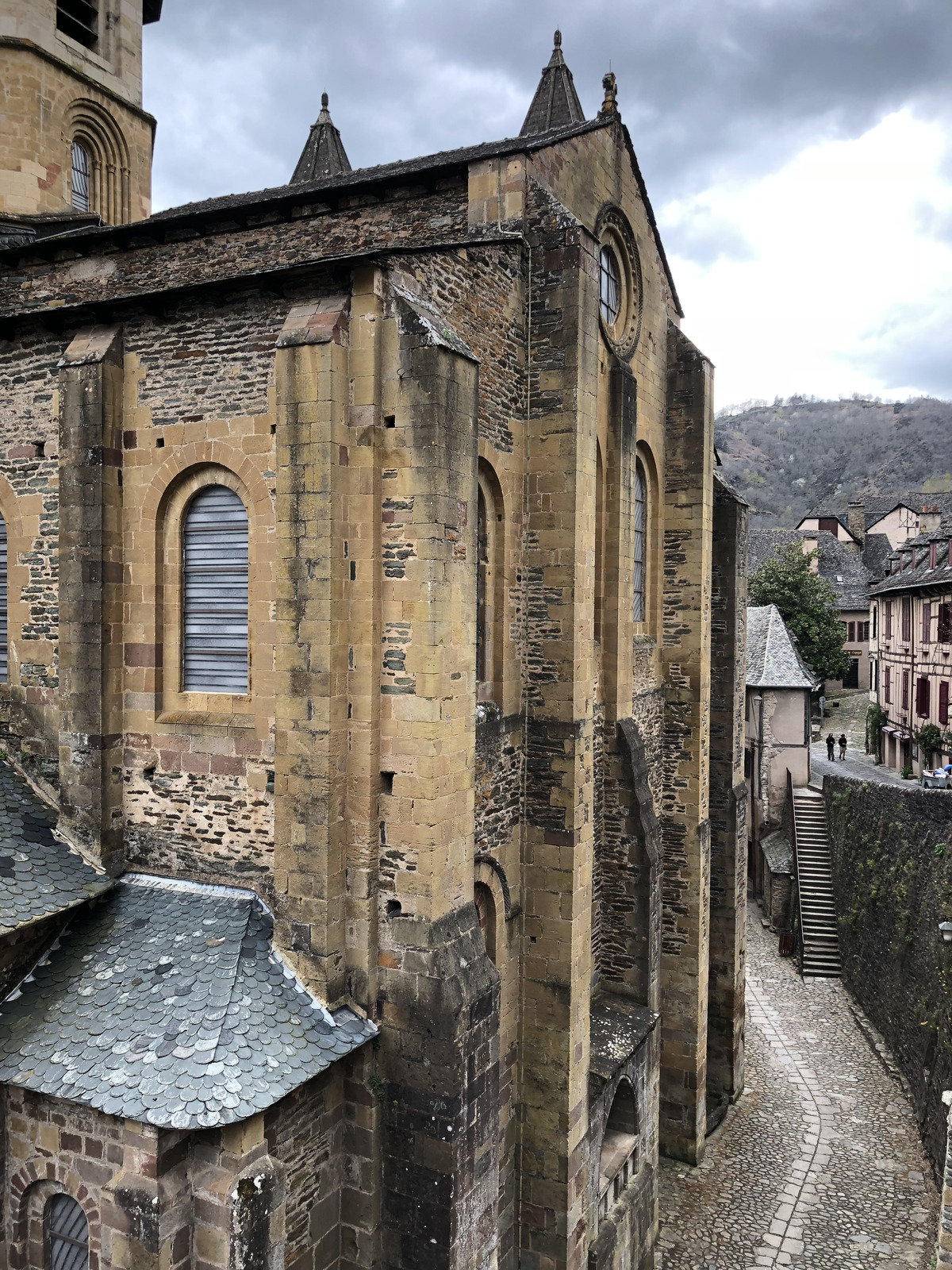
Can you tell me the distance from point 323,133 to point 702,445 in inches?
497

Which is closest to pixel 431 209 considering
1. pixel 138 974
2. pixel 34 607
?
pixel 34 607

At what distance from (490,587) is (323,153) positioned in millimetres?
15491

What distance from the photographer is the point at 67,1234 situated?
8.34m

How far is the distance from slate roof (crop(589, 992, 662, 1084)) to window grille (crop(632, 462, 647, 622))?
6.47 meters

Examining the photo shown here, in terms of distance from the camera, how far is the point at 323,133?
21438 millimetres

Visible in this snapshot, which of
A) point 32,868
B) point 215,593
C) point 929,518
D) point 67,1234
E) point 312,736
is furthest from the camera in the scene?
point 929,518

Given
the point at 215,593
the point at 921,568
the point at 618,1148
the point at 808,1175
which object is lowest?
the point at 808,1175

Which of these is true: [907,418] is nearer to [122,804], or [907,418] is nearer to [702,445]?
[702,445]

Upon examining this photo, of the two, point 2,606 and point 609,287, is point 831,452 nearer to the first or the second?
point 609,287

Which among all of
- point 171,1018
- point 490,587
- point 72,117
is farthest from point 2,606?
point 72,117

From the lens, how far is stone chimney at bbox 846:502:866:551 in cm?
5809

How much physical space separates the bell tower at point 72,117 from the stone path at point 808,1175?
19.3 metres

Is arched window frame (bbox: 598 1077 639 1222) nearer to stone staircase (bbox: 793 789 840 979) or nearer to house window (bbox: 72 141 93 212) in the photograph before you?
stone staircase (bbox: 793 789 840 979)

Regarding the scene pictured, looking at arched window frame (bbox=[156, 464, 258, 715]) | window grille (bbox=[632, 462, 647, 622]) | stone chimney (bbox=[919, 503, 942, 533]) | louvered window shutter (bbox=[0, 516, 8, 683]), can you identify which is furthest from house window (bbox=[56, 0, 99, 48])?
stone chimney (bbox=[919, 503, 942, 533])
